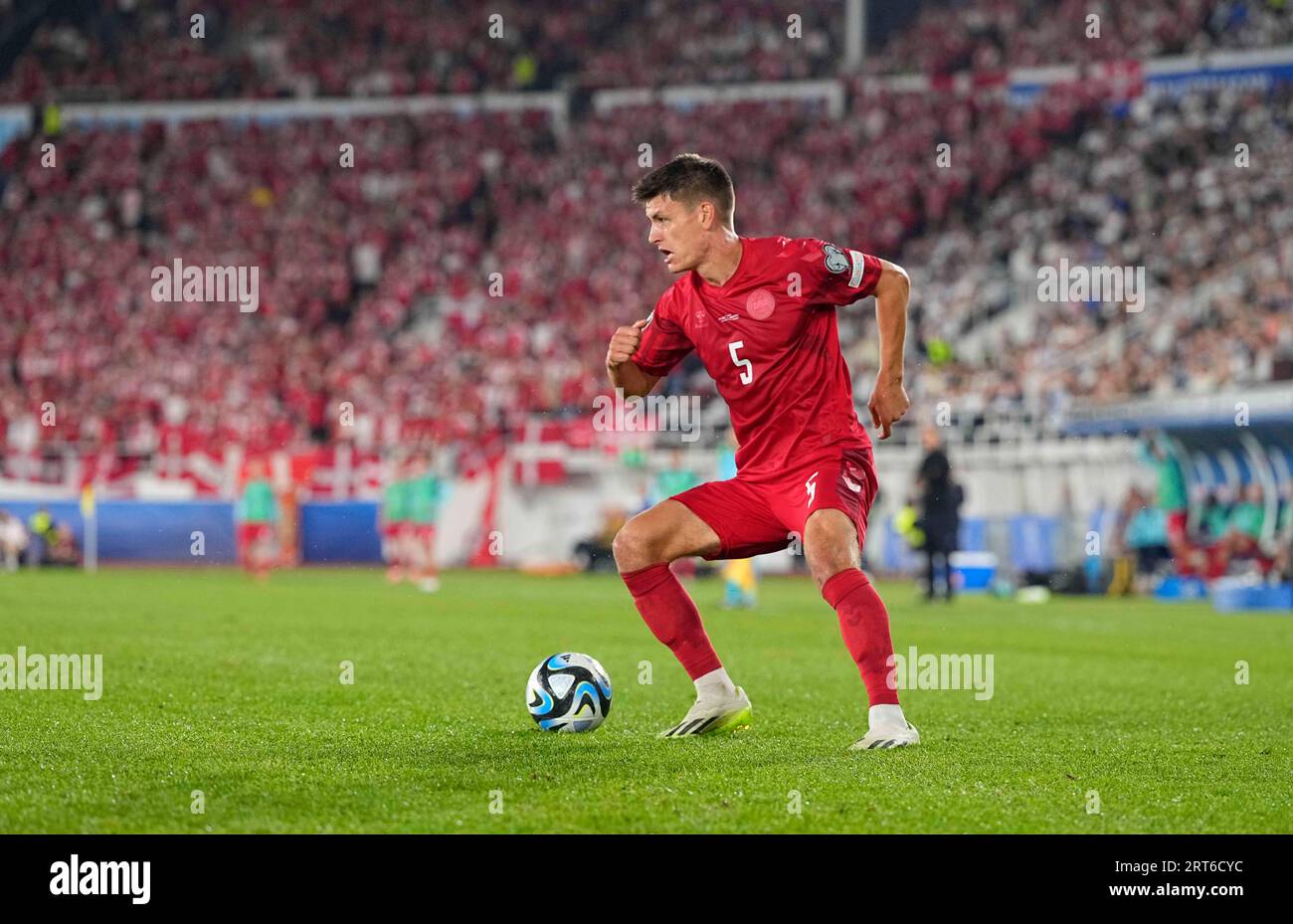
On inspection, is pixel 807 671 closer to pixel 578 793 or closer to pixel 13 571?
pixel 578 793

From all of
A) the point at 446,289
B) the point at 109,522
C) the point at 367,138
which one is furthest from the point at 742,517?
the point at 367,138

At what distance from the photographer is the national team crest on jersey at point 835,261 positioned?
6336 mm

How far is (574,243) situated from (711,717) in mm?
26334

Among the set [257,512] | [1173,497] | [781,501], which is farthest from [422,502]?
[781,501]

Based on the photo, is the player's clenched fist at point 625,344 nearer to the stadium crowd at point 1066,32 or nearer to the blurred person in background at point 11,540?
the blurred person in background at point 11,540

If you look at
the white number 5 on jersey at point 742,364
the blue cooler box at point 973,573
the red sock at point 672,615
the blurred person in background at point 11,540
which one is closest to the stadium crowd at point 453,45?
the blue cooler box at point 973,573

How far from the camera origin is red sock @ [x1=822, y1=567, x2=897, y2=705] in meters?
6.07

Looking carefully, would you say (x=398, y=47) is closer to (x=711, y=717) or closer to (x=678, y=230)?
(x=678, y=230)

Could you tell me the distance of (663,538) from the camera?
6.52m

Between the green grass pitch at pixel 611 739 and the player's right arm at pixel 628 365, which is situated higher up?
the player's right arm at pixel 628 365

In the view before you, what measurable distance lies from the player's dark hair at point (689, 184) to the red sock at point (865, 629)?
1555 millimetres

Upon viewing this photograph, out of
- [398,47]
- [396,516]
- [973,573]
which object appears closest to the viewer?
[973,573]

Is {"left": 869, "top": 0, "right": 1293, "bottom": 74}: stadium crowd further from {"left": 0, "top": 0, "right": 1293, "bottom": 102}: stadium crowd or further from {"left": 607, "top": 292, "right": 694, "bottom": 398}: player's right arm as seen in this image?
{"left": 607, "top": 292, "right": 694, "bottom": 398}: player's right arm

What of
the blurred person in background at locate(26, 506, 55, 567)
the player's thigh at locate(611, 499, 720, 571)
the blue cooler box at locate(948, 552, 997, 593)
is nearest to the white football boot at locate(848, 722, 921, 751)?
the player's thigh at locate(611, 499, 720, 571)
